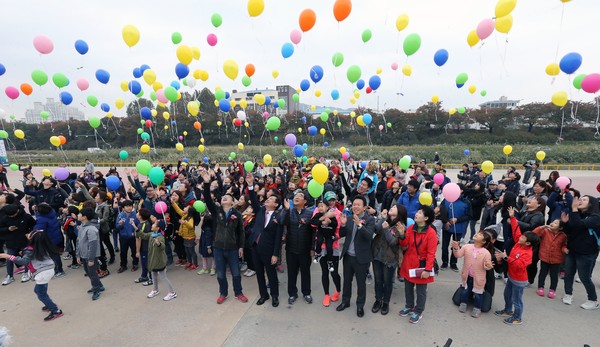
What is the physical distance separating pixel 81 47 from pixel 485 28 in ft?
31.7

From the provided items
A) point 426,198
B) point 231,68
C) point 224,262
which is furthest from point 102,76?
point 426,198

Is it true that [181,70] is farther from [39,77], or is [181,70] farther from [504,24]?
[504,24]

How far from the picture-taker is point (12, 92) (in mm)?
8148

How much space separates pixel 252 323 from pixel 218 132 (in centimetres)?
3216

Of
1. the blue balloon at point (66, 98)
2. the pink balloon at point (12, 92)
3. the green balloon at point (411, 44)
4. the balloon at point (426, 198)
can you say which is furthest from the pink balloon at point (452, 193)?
the pink balloon at point (12, 92)

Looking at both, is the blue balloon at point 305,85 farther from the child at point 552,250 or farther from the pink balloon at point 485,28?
the child at point 552,250

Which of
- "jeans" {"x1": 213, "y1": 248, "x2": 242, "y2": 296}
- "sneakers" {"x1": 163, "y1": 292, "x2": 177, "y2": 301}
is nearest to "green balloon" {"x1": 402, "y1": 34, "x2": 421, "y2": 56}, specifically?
"jeans" {"x1": 213, "y1": 248, "x2": 242, "y2": 296}

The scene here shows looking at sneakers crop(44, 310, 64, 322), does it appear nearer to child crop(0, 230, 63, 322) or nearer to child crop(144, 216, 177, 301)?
child crop(0, 230, 63, 322)

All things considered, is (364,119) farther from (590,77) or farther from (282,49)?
(590,77)

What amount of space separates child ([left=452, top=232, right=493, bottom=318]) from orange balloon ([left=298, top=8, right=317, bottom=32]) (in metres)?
5.20

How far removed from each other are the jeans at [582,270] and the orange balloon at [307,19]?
5.88m

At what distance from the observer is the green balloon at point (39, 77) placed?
699 centimetres

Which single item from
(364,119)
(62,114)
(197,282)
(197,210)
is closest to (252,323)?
(197,282)

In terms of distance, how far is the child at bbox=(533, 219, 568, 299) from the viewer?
134 inches
